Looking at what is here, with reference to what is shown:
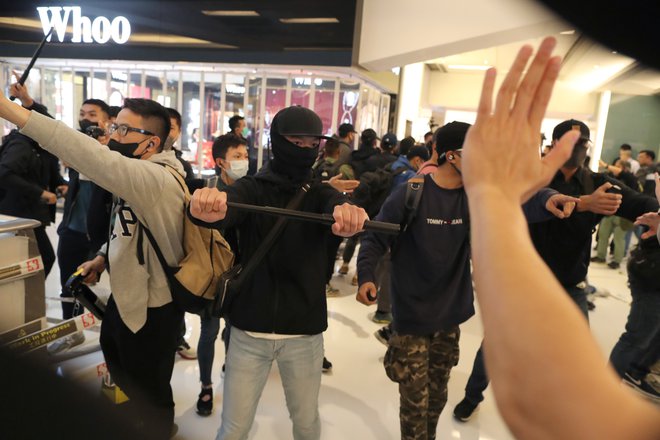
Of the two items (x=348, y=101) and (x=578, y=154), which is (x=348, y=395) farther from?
(x=348, y=101)

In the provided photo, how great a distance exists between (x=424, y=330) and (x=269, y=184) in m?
0.98

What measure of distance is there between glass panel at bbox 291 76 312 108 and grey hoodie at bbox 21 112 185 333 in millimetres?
7515

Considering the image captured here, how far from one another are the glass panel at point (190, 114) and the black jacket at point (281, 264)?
27.1 ft

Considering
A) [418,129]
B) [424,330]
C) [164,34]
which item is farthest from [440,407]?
[418,129]

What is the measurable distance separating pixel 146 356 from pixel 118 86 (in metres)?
9.31

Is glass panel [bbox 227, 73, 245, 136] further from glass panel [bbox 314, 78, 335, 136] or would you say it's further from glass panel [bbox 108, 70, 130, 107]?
→ glass panel [bbox 108, 70, 130, 107]

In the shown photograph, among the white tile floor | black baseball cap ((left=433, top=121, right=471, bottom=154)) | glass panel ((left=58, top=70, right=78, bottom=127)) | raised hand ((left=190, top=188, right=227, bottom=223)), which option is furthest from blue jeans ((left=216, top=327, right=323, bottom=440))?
glass panel ((left=58, top=70, right=78, bottom=127))

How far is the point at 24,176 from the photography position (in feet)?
10.7

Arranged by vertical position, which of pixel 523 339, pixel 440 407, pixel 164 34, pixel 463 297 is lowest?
pixel 440 407

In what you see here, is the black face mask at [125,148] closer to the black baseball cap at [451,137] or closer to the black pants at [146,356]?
the black pants at [146,356]

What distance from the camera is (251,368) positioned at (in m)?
1.76

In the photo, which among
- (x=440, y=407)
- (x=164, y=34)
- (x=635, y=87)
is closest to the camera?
(x=635, y=87)

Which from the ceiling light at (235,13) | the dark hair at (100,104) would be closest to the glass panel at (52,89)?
the ceiling light at (235,13)

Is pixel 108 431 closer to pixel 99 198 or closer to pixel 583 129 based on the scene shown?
pixel 99 198
